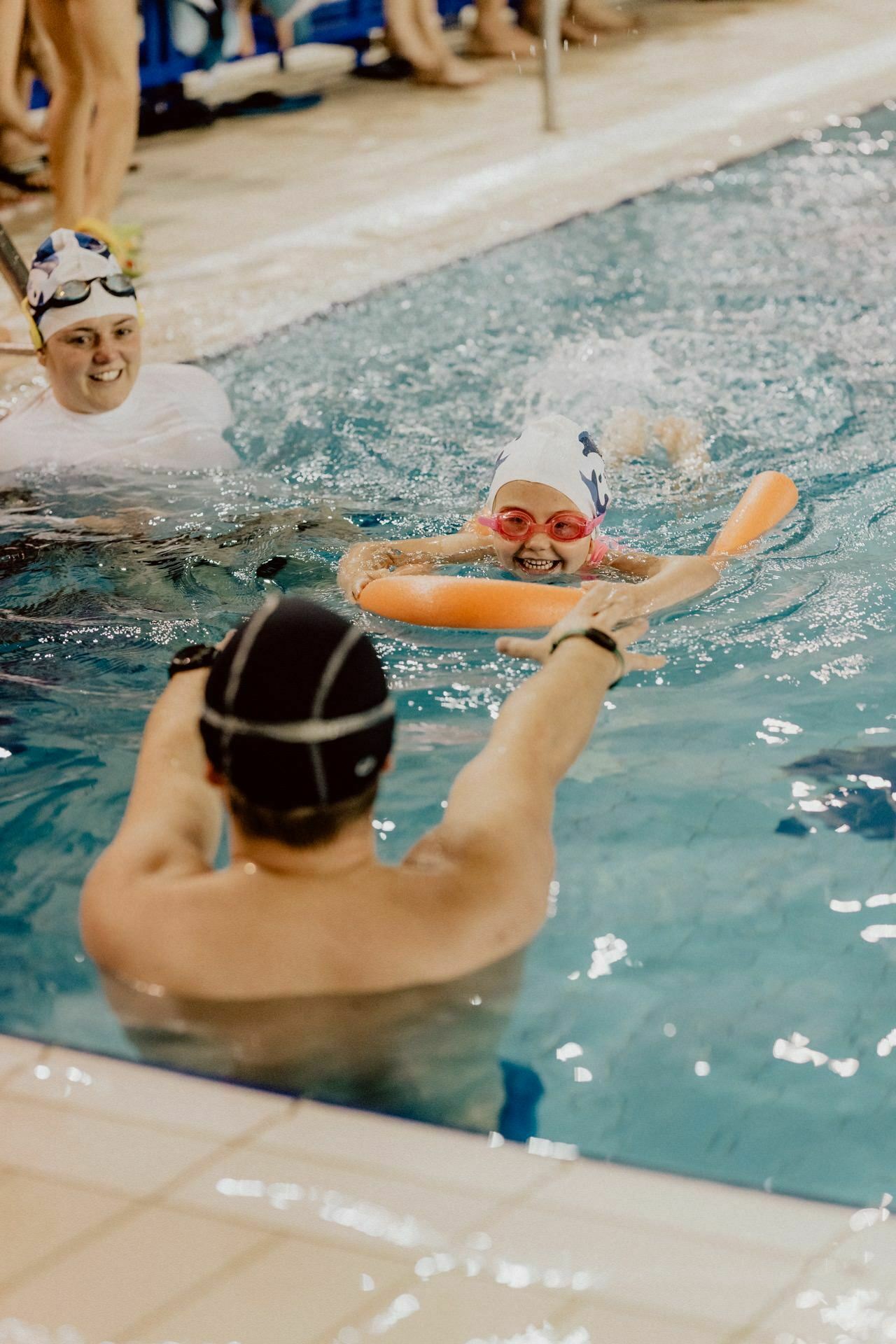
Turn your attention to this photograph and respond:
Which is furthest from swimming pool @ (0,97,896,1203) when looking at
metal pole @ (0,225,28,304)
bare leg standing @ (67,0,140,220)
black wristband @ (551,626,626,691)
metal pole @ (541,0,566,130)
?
metal pole @ (541,0,566,130)

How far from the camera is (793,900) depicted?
114 inches

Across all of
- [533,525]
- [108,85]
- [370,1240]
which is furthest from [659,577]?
[108,85]

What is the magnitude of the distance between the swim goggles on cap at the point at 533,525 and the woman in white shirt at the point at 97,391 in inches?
49.6

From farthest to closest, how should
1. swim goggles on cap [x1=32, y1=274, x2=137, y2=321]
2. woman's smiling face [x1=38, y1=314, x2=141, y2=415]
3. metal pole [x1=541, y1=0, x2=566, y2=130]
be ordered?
metal pole [x1=541, y1=0, x2=566, y2=130] → woman's smiling face [x1=38, y1=314, x2=141, y2=415] → swim goggles on cap [x1=32, y1=274, x2=137, y2=321]

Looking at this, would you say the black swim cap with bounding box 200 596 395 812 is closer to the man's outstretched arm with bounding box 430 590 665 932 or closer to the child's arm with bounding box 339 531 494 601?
the man's outstretched arm with bounding box 430 590 665 932

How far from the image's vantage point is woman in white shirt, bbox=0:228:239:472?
179 inches

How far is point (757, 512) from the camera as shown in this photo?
4.33m

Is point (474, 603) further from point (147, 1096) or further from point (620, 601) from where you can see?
point (147, 1096)

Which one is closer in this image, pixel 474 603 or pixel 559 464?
pixel 474 603

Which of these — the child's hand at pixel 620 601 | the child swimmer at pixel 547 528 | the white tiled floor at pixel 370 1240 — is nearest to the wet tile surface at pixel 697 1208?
the white tiled floor at pixel 370 1240

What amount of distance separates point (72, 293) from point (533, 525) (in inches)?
63.4

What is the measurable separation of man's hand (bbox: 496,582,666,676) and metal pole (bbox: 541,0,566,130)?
6.31 metres

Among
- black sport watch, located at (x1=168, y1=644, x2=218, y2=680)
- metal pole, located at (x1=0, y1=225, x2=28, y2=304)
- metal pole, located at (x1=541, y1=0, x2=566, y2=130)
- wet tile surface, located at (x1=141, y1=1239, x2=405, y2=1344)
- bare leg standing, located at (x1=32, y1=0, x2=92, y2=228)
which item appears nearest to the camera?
wet tile surface, located at (x1=141, y1=1239, x2=405, y2=1344)

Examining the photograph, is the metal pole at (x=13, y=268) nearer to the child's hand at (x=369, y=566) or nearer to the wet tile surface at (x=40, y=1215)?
the child's hand at (x=369, y=566)
